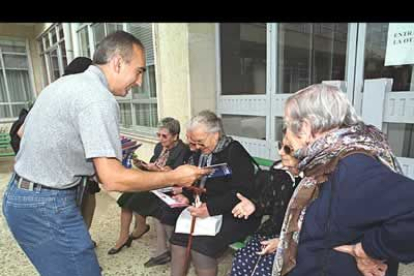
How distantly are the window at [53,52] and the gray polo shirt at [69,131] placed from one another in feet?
20.3

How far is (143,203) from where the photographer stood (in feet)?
7.91

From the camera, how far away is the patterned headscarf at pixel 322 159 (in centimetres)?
98

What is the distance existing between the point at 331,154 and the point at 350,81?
4.48 feet

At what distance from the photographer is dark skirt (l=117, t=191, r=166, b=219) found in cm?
233

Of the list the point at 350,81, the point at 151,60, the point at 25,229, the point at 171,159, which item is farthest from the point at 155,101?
the point at 25,229

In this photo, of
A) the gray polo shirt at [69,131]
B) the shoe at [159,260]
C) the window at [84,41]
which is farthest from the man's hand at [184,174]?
the window at [84,41]

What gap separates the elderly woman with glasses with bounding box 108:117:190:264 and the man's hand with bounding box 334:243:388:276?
4.77 ft

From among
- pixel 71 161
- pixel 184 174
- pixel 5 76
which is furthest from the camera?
pixel 5 76

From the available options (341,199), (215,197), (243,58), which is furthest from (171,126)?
(341,199)

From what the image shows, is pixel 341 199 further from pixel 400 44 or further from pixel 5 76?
pixel 5 76

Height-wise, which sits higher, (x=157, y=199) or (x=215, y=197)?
(x=215, y=197)

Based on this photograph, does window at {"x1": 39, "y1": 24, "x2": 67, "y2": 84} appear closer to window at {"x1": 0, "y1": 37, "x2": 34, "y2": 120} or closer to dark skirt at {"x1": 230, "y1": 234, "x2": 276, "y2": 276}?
window at {"x1": 0, "y1": 37, "x2": 34, "y2": 120}

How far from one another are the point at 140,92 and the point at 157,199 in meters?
2.40

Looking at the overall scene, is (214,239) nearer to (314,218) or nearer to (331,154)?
(314,218)
